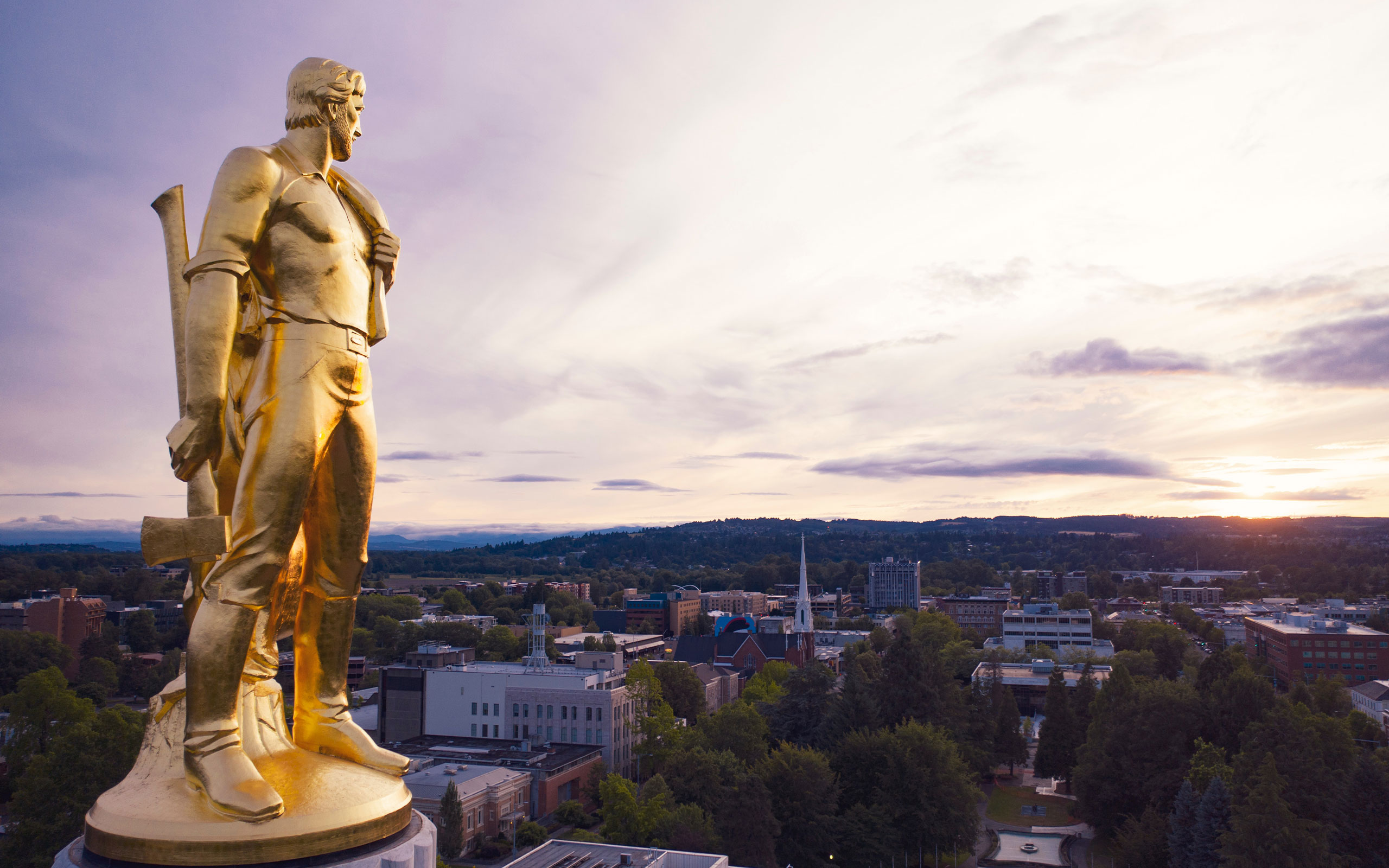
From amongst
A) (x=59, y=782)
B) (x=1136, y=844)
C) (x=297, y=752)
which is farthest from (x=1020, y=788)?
(x=297, y=752)

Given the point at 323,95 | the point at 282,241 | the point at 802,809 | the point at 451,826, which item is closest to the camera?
the point at 282,241

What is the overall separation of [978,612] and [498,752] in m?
99.9

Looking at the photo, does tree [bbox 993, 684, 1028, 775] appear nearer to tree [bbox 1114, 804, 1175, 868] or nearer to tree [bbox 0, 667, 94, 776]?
tree [bbox 1114, 804, 1175, 868]

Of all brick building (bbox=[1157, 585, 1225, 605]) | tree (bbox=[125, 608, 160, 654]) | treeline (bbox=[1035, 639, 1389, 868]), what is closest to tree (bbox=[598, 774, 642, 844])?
treeline (bbox=[1035, 639, 1389, 868])

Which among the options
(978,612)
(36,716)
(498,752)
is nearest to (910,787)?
(498,752)

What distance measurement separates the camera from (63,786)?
30.0 meters

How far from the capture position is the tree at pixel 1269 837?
31172 mm

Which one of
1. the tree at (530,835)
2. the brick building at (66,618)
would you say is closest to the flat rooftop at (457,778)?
the tree at (530,835)

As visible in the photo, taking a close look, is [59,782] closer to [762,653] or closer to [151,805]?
[151,805]

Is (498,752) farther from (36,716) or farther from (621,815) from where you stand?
(36,716)

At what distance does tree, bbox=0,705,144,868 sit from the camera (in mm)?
29203

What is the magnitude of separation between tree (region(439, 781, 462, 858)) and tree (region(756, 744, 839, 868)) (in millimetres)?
13764

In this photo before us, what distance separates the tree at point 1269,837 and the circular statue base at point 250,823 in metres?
31.7

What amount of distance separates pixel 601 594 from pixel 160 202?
18490 centimetres
